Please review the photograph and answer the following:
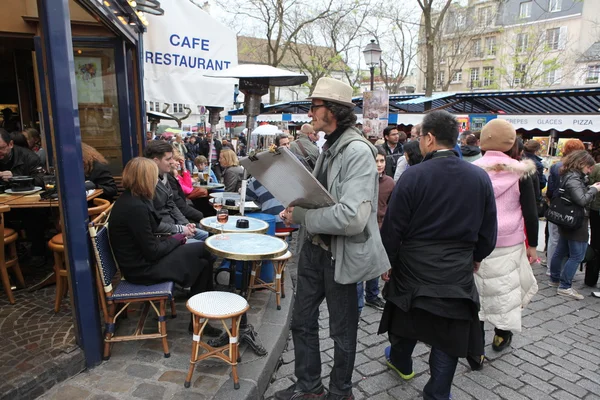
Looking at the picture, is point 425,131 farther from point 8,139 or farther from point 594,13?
point 594,13

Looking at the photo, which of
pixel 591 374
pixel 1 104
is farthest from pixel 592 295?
pixel 1 104

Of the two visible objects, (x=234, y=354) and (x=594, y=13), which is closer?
(x=234, y=354)

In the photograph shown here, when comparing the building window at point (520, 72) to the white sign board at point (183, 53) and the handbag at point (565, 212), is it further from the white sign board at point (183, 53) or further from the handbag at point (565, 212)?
the white sign board at point (183, 53)

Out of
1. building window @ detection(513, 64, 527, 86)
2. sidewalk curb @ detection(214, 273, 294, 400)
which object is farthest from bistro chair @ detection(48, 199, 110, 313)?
building window @ detection(513, 64, 527, 86)

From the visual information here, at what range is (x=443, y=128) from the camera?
94.7 inches

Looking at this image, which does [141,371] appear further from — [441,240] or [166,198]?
[441,240]

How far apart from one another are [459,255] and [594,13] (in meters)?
44.3

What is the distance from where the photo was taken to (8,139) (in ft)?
16.2

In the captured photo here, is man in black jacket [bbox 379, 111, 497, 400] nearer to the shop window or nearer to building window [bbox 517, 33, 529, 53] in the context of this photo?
the shop window

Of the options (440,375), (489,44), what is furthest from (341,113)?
(489,44)

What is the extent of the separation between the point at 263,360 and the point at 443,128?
210 centimetres

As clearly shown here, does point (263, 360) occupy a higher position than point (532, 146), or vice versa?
point (532, 146)

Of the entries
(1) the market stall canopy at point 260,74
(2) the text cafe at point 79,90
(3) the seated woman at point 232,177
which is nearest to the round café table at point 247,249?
(2) the text cafe at point 79,90

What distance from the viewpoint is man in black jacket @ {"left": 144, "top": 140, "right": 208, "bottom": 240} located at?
3951mm
